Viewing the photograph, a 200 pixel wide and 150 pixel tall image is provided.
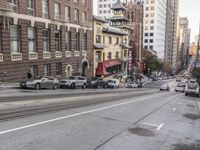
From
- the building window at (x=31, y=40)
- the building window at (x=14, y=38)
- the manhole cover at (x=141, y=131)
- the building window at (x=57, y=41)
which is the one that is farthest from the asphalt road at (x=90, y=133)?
the building window at (x=57, y=41)

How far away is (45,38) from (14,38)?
621 cm

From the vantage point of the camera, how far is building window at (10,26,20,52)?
101 ft

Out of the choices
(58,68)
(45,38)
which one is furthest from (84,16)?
(45,38)

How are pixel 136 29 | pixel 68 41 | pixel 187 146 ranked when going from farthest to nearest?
1. pixel 136 29
2. pixel 68 41
3. pixel 187 146

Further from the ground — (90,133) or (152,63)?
(152,63)

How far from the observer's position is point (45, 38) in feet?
121

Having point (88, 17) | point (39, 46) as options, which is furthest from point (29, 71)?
point (88, 17)

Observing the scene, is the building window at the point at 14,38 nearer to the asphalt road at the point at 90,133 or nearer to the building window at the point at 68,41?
the building window at the point at 68,41

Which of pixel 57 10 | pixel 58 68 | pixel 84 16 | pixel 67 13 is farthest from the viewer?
pixel 84 16

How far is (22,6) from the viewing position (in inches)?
1253

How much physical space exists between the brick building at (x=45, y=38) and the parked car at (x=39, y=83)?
14.2 ft

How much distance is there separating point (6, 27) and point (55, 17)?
1028 cm

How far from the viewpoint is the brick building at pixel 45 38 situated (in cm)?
3008

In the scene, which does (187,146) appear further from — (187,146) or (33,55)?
(33,55)
